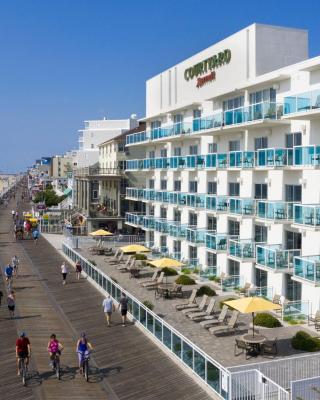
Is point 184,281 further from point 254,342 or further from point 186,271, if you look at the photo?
point 254,342

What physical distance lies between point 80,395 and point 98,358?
328 centimetres

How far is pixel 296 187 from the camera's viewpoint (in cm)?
2788

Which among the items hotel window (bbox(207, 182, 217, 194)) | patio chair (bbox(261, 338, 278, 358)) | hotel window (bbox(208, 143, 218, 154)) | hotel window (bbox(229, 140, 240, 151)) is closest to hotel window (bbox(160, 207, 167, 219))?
hotel window (bbox(207, 182, 217, 194))

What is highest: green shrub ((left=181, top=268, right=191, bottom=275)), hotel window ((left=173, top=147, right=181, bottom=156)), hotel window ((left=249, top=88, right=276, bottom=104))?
hotel window ((left=249, top=88, right=276, bottom=104))

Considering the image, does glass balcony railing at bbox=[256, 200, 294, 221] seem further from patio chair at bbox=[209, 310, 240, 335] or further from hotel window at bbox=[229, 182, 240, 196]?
patio chair at bbox=[209, 310, 240, 335]

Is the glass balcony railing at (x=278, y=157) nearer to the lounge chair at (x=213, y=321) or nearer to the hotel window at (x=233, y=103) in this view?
the hotel window at (x=233, y=103)

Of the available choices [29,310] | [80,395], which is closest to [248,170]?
[29,310]

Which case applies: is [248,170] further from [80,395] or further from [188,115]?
[80,395]

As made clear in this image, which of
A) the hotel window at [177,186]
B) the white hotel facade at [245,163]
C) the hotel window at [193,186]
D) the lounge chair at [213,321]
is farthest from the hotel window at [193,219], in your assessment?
the lounge chair at [213,321]

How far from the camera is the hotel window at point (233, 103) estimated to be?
110ft

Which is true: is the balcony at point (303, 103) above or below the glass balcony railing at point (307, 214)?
above

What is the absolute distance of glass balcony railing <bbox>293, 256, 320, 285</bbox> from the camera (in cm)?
2301

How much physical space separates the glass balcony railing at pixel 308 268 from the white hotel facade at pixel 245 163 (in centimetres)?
5

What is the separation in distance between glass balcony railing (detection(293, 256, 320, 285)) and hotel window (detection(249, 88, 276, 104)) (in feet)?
32.4
